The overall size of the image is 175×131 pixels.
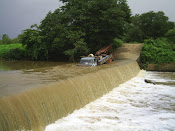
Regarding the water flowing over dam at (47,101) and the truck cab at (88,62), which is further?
the truck cab at (88,62)

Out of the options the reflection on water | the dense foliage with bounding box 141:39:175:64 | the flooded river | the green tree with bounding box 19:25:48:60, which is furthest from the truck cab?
the green tree with bounding box 19:25:48:60

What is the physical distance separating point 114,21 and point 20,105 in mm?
17576

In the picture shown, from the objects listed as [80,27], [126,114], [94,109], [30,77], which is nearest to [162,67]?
[80,27]

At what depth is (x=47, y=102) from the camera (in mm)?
6828

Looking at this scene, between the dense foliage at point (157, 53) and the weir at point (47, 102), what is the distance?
42.9ft

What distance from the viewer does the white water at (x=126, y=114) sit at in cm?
666

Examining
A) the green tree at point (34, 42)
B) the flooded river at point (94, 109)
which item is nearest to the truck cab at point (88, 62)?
the flooded river at point (94, 109)

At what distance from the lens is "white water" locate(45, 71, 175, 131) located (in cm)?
666

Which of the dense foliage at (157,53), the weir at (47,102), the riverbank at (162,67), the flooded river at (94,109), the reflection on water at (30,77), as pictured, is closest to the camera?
the weir at (47,102)

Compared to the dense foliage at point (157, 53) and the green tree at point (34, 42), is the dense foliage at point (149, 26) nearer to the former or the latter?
the dense foliage at point (157, 53)

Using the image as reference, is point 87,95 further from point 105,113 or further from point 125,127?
point 125,127

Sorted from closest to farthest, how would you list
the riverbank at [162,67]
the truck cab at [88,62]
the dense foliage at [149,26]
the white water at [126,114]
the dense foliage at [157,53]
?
the white water at [126,114]
the truck cab at [88,62]
the riverbank at [162,67]
the dense foliage at [157,53]
the dense foliage at [149,26]

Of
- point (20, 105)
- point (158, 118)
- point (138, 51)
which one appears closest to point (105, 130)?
point (158, 118)

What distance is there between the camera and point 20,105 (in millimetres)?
5801
